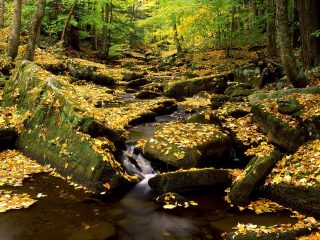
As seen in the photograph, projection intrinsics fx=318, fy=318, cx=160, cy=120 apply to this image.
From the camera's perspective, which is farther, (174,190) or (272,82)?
(272,82)

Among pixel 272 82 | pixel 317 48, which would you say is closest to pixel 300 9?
pixel 317 48

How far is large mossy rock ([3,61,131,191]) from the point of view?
286 inches

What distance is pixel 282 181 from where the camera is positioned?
21.5ft

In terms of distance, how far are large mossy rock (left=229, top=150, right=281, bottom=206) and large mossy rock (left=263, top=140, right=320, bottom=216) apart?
0.56ft

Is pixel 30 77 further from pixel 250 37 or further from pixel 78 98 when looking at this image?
pixel 250 37

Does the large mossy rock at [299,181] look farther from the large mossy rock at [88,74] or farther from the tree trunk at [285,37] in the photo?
the large mossy rock at [88,74]

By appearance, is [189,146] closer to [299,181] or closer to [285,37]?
[299,181]

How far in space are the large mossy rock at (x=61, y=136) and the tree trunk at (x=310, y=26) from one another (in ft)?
29.3

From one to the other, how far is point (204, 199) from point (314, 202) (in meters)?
2.17

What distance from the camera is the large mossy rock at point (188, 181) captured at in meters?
7.10

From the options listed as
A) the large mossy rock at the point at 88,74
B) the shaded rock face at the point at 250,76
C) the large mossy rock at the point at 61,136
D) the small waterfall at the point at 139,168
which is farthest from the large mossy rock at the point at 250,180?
the large mossy rock at the point at 88,74

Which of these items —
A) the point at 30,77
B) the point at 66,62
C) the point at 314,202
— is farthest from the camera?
the point at 66,62

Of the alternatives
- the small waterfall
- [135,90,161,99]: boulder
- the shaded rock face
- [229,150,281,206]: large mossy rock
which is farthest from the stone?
[135,90,161,99]: boulder

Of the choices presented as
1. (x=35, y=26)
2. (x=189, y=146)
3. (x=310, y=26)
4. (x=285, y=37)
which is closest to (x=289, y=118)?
(x=285, y=37)
